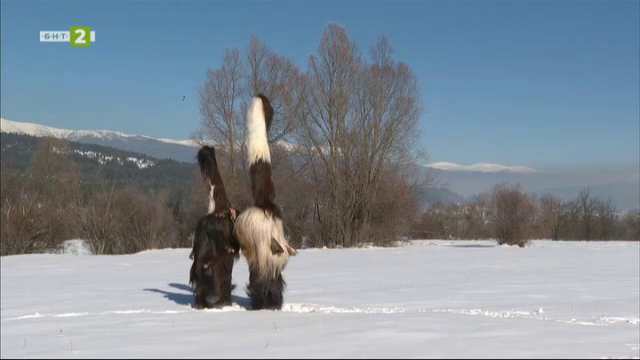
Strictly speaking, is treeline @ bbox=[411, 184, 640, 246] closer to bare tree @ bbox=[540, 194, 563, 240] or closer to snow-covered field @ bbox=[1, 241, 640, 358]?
bare tree @ bbox=[540, 194, 563, 240]

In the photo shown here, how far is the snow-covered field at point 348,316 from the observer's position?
5.15m

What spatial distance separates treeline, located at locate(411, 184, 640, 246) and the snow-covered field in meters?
15.1

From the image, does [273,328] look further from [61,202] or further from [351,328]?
[61,202]

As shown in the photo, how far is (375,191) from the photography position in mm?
35094

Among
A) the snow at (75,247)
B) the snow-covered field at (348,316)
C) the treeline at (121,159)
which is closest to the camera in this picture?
the snow-covered field at (348,316)

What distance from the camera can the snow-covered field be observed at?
16.9 feet

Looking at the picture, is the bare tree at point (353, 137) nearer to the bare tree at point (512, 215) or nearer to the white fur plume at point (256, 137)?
the bare tree at point (512, 215)

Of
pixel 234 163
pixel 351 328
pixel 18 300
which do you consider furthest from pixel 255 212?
pixel 234 163

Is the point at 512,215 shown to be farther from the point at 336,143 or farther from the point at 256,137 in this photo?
the point at 256,137

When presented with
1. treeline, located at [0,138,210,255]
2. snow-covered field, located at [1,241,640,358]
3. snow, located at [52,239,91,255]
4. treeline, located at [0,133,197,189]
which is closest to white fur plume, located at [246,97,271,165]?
snow-covered field, located at [1,241,640,358]

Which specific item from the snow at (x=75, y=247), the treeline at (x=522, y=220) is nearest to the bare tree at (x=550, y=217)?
the treeline at (x=522, y=220)

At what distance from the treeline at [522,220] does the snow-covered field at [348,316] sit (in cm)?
1512

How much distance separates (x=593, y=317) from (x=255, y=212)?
4.33 meters

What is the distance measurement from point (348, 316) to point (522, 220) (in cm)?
2692
